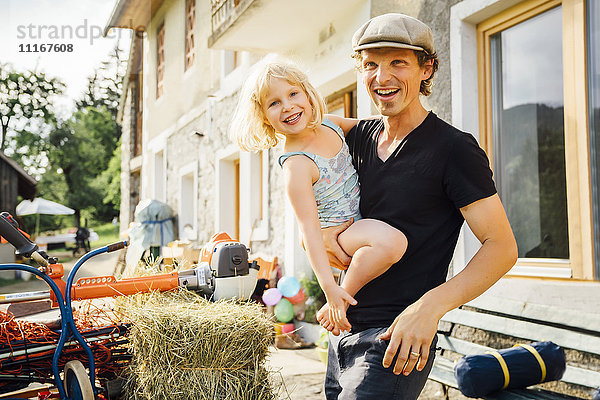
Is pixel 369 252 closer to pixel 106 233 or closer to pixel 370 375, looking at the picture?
pixel 370 375

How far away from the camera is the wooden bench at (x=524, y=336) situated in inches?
120

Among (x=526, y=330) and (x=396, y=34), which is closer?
(x=396, y=34)

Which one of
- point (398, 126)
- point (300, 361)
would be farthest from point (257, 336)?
point (300, 361)

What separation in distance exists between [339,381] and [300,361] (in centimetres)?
396

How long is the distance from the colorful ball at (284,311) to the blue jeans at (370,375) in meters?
4.72

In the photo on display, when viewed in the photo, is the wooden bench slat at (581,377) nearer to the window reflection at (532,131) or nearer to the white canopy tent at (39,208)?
the window reflection at (532,131)

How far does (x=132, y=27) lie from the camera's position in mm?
15648

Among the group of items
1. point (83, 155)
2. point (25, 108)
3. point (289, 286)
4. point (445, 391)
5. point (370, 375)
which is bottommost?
point (445, 391)

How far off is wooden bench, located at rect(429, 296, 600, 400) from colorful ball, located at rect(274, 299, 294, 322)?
2572mm

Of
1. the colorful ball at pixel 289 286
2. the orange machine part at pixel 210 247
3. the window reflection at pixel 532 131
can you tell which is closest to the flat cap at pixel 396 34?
the orange machine part at pixel 210 247

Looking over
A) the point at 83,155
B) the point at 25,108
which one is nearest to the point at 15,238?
the point at 83,155

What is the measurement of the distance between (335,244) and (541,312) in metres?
2.09

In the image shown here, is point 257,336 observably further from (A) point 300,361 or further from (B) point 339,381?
(A) point 300,361

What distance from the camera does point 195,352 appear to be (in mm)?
2924
